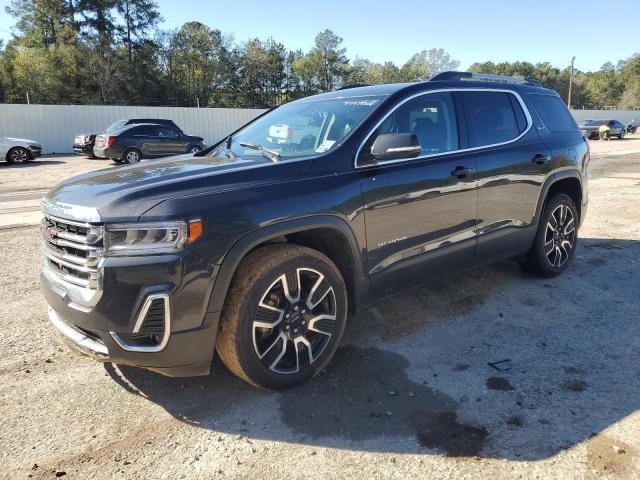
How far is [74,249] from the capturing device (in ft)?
9.14

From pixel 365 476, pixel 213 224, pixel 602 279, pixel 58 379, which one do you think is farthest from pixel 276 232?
pixel 602 279

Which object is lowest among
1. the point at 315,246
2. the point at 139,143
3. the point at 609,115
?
the point at 315,246

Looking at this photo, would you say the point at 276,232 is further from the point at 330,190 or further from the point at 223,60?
the point at 223,60

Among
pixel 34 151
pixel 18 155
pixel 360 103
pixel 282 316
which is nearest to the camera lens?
pixel 282 316

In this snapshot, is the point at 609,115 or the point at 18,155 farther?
the point at 609,115

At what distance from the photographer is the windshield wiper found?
3.43 meters

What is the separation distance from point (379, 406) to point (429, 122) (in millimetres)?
2228

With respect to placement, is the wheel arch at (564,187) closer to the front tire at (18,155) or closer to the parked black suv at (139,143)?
the parked black suv at (139,143)

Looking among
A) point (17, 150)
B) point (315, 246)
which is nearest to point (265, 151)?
point (315, 246)

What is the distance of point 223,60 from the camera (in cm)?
6091

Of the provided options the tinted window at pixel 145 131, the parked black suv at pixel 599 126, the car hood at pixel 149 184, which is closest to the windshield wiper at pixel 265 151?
the car hood at pixel 149 184

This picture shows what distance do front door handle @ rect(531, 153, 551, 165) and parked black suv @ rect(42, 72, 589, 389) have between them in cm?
2

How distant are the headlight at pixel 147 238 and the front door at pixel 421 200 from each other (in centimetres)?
129

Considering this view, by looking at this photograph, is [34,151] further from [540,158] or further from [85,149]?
[540,158]
